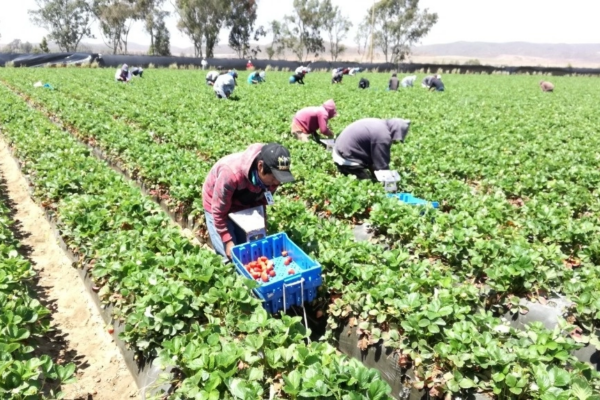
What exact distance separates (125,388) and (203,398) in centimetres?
149

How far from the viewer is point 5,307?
349 cm

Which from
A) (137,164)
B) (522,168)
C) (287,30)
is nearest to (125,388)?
(137,164)

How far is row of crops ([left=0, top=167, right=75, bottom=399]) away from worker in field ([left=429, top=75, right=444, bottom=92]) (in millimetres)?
22898

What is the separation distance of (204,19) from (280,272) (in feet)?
239

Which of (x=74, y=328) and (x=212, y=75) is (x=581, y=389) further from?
(x=212, y=75)

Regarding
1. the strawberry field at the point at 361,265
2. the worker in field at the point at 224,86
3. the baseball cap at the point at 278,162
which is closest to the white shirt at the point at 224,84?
the worker in field at the point at 224,86

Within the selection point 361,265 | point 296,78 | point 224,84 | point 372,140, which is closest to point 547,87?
point 296,78

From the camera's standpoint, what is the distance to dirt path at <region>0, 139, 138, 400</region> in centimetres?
376

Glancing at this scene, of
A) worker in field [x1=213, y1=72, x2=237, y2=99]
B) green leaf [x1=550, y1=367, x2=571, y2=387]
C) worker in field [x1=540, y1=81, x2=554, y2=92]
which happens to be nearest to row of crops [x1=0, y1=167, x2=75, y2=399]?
green leaf [x1=550, y1=367, x2=571, y2=387]

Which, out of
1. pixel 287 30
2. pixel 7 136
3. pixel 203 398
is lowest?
pixel 203 398

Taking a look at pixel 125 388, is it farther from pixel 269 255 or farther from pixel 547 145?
pixel 547 145

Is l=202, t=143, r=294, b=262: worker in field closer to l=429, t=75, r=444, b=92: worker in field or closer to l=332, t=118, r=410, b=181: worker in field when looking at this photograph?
l=332, t=118, r=410, b=181: worker in field

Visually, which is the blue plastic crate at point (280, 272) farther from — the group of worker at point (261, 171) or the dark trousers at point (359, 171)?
the dark trousers at point (359, 171)

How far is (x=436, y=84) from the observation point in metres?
23.7
